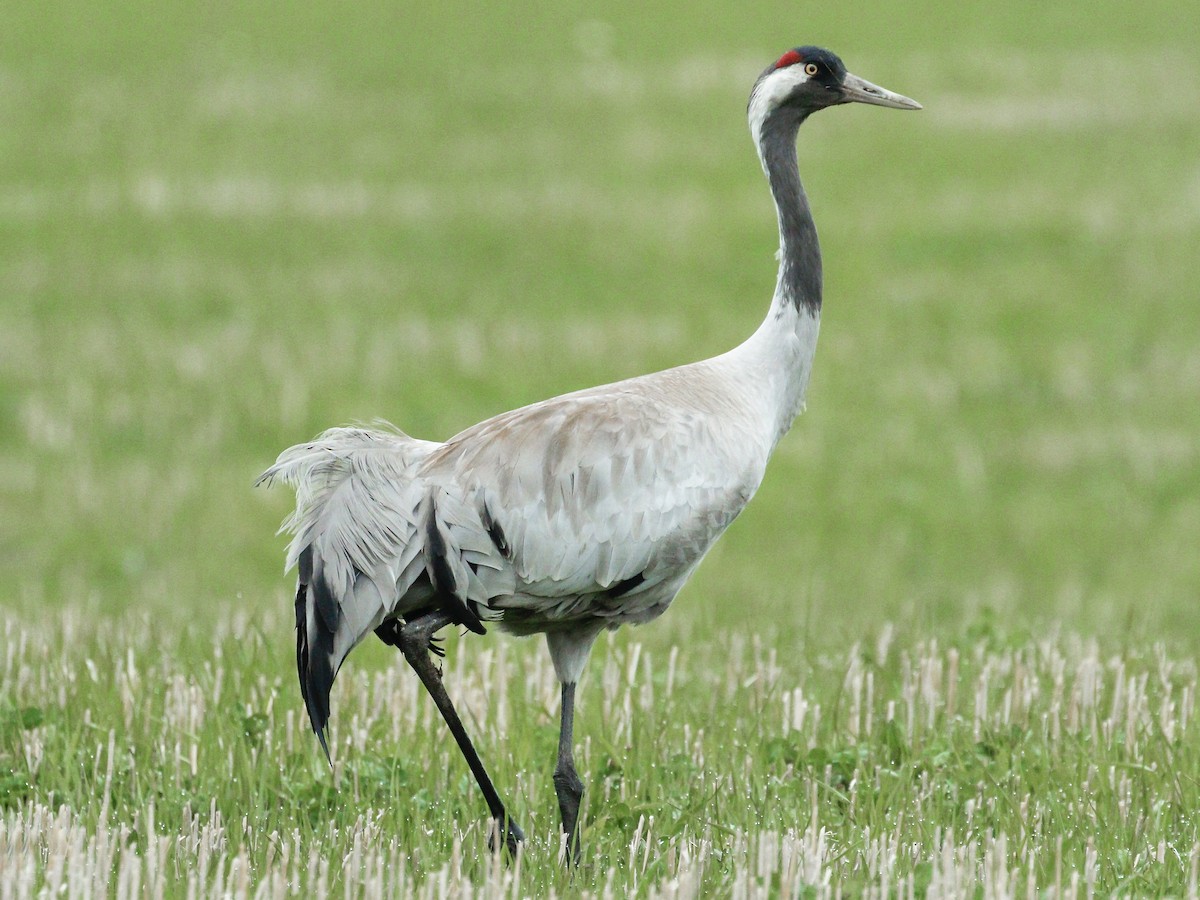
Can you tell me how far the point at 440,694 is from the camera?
482cm

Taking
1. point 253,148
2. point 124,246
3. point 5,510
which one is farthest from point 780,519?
point 253,148

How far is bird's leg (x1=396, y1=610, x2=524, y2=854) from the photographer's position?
479 centimetres

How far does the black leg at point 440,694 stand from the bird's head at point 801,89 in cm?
215

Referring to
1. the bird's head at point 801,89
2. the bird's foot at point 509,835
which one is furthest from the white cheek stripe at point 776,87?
the bird's foot at point 509,835

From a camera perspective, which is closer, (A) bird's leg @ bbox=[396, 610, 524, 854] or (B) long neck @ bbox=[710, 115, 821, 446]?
(A) bird's leg @ bbox=[396, 610, 524, 854]

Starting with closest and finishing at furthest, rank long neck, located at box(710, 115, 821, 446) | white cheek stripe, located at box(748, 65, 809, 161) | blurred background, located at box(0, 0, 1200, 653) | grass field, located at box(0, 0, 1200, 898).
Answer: grass field, located at box(0, 0, 1200, 898)
long neck, located at box(710, 115, 821, 446)
white cheek stripe, located at box(748, 65, 809, 161)
blurred background, located at box(0, 0, 1200, 653)

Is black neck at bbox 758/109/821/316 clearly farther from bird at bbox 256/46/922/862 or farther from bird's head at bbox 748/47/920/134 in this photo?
bird at bbox 256/46/922/862

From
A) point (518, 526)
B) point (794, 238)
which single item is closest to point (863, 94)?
point (794, 238)

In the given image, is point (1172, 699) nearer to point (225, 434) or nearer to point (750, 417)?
point (750, 417)

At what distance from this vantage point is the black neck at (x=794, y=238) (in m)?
5.58

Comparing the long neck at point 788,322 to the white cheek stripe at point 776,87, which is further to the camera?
the white cheek stripe at point 776,87

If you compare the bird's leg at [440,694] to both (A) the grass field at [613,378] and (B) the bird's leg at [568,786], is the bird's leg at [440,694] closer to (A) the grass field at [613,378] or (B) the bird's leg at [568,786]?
(A) the grass field at [613,378]

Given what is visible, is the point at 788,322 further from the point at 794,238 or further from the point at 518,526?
the point at 518,526

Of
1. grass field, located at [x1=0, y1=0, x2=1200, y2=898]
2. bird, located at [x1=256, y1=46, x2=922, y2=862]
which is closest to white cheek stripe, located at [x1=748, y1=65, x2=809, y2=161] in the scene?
bird, located at [x1=256, y1=46, x2=922, y2=862]
